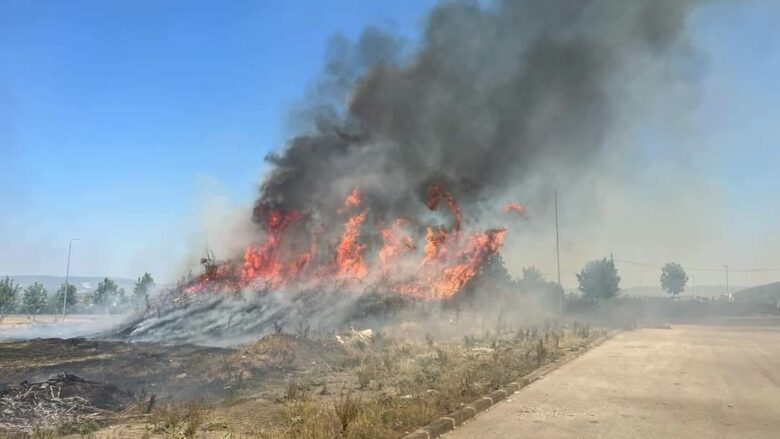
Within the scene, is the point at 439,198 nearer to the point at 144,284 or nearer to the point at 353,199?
the point at 353,199

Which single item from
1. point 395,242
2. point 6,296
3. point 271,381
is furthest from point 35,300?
point 271,381

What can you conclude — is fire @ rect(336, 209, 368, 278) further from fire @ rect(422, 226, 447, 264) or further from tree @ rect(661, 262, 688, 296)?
tree @ rect(661, 262, 688, 296)

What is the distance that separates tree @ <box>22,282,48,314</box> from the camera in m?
61.3

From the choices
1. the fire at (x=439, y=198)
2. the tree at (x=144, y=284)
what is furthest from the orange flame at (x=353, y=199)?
the tree at (x=144, y=284)

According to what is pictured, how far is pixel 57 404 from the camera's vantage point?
9508 millimetres

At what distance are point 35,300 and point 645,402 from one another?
6925cm

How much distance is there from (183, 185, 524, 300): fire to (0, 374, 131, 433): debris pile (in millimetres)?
16460

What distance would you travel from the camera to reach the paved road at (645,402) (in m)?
7.87

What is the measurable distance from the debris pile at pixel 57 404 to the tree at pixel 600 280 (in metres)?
58.9

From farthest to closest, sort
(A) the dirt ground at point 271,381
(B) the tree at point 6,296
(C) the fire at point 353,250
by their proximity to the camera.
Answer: (B) the tree at point 6,296 → (C) the fire at point 353,250 → (A) the dirt ground at point 271,381

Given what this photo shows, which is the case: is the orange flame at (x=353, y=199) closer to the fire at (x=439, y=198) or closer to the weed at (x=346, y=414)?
the fire at (x=439, y=198)

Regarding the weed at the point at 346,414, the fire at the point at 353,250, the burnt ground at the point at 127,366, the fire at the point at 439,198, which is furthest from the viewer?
the fire at the point at 353,250

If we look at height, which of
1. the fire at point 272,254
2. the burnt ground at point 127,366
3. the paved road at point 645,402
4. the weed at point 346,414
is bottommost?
the burnt ground at point 127,366

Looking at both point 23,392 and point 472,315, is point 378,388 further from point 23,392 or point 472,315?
point 472,315
